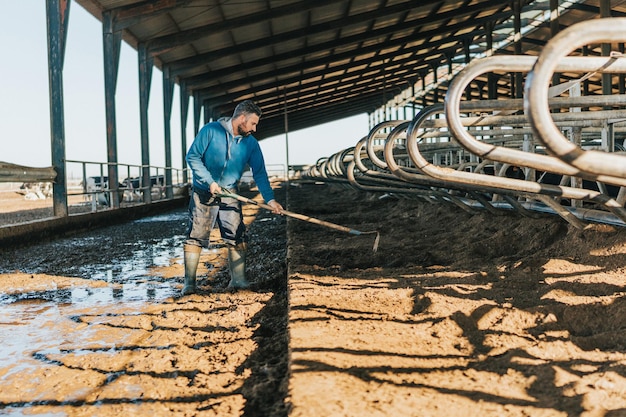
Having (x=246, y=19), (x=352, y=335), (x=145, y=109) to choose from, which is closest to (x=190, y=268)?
(x=352, y=335)

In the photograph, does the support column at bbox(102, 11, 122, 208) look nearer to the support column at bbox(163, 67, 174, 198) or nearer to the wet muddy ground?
the support column at bbox(163, 67, 174, 198)

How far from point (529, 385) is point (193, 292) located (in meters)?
2.62

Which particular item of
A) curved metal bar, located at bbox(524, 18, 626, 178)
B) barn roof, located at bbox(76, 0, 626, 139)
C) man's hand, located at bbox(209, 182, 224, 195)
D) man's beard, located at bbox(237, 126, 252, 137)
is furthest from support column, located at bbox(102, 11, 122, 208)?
curved metal bar, located at bbox(524, 18, 626, 178)

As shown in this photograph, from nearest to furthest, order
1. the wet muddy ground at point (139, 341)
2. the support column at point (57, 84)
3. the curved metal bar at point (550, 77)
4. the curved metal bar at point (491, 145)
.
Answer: the curved metal bar at point (550, 77)
the curved metal bar at point (491, 145)
the wet muddy ground at point (139, 341)
the support column at point (57, 84)

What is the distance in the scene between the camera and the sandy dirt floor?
1.85 meters

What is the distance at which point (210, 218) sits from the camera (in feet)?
14.2

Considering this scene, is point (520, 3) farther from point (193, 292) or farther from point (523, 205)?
point (193, 292)

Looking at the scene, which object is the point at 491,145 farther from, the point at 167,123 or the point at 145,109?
the point at 167,123

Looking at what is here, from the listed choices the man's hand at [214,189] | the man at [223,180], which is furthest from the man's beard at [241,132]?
the man's hand at [214,189]

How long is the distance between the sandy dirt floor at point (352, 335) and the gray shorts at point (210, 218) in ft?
1.16

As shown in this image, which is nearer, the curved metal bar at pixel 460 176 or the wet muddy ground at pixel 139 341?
the wet muddy ground at pixel 139 341

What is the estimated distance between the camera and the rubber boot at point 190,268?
4047 mm

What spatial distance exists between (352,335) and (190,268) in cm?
197

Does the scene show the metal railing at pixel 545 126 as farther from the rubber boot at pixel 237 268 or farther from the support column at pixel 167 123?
the support column at pixel 167 123
